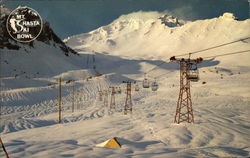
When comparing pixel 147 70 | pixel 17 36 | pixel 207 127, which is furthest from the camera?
pixel 147 70

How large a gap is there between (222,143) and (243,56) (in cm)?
14348

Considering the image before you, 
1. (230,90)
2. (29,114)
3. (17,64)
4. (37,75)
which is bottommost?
(29,114)

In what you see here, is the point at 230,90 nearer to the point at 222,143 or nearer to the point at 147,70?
the point at 222,143

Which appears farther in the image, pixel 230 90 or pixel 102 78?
pixel 102 78

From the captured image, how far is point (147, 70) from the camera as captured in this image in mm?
123062

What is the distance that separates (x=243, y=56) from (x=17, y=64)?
144 metres

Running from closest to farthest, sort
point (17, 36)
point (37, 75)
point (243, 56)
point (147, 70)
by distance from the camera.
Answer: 1. point (37, 75)
2. point (17, 36)
3. point (147, 70)
4. point (243, 56)

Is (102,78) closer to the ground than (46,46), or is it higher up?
closer to the ground

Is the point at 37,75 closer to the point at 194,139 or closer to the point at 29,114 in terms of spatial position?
the point at 29,114

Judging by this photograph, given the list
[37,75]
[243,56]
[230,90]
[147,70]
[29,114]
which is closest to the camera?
[29,114]

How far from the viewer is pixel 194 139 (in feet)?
54.0

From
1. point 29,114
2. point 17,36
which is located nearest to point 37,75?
point 17,36

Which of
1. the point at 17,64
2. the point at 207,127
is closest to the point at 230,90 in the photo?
the point at 207,127

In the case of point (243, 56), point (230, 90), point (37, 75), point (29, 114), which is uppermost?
point (243, 56)
